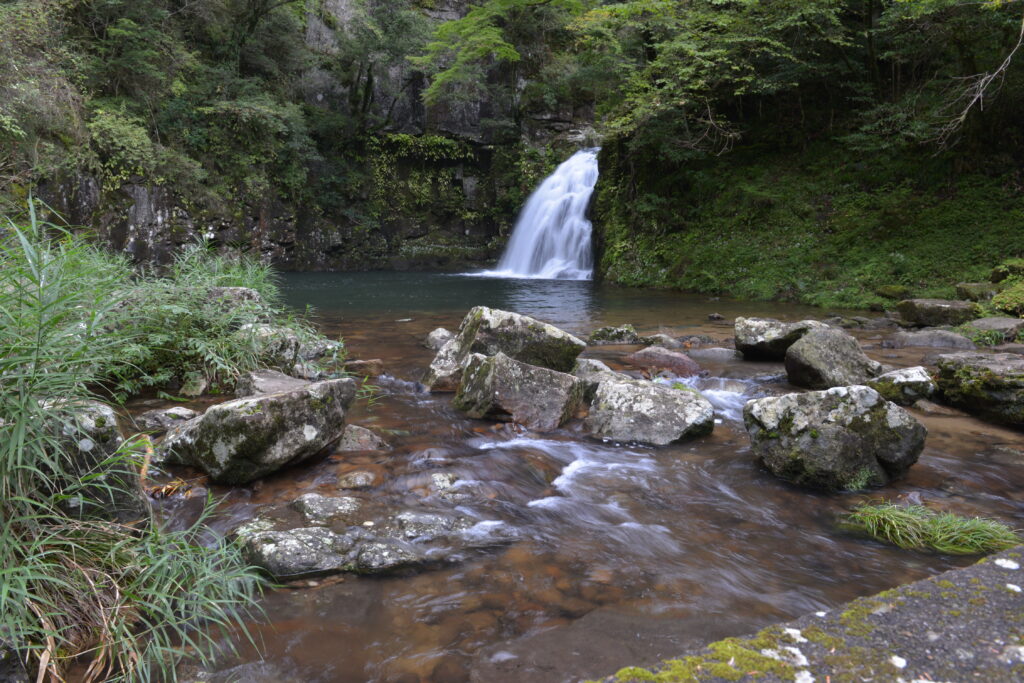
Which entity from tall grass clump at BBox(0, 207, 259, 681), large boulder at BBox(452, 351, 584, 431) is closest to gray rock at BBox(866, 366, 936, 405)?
large boulder at BBox(452, 351, 584, 431)

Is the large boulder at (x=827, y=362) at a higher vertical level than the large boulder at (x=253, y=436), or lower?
higher

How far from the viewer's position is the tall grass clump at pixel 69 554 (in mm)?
1724

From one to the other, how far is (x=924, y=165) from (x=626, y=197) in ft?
24.3

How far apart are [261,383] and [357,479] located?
4.99ft

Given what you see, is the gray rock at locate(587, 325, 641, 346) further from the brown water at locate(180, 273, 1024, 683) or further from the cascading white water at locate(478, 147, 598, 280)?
the cascading white water at locate(478, 147, 598, 280)

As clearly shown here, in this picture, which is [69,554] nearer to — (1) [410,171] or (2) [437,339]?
(2) [437,339]

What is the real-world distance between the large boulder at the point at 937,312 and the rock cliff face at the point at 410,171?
60.2ft

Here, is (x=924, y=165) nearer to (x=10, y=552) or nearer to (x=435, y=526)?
(x=435, y=526)

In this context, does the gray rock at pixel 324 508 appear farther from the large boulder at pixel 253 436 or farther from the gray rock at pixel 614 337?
the gray rock at pixel 614 337

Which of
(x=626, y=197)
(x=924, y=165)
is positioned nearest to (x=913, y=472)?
(x=924, y=165)

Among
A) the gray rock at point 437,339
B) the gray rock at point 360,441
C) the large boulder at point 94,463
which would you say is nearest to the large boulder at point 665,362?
the gray rock at point 437,339

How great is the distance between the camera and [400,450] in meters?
3.94

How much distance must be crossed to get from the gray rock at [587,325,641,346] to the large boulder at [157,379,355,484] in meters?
5.30

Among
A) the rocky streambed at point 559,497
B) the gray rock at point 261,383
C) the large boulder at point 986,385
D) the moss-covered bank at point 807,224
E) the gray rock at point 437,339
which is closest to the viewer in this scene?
the rocky streambed at point 559,497
